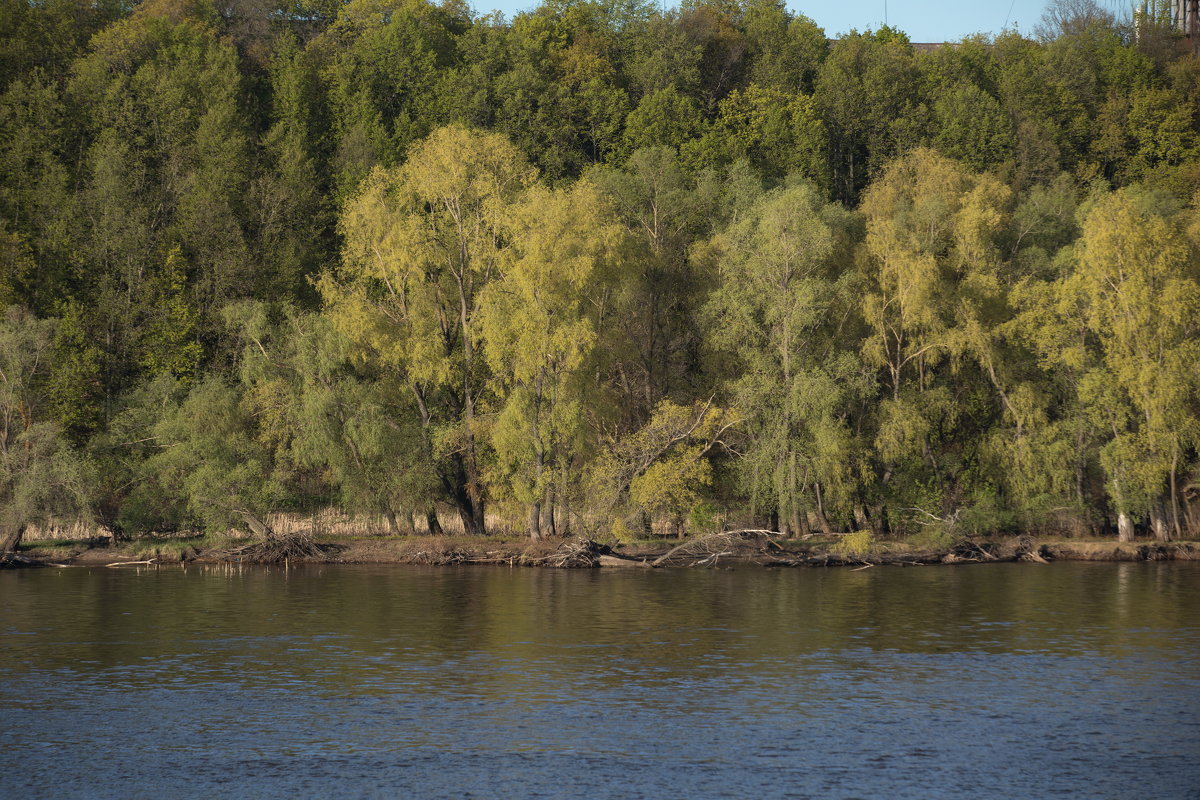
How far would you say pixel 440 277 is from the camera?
66.2 metres

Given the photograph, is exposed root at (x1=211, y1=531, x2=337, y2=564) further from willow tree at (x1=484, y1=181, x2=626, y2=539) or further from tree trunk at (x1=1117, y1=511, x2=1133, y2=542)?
tree trunk at (x1=1117, y1=511, x2=1133, y2=542)

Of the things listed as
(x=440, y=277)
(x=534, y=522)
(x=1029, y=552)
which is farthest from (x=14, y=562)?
(x=1029, y=552)

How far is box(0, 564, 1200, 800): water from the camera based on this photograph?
2412cm

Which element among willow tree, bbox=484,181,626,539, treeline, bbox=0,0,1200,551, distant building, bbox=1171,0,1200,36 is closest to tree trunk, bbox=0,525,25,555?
treeline, bbox=0,0,1200,551

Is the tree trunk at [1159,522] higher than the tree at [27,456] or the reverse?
the reverse

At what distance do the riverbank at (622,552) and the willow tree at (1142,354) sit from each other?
3.10 metres

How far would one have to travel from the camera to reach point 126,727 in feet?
92.6

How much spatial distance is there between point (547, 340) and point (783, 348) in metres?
12.3

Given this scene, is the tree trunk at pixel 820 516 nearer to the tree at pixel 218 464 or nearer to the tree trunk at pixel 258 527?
the tree at pixel 218 464

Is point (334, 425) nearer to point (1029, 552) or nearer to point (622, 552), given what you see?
point (622, 552)

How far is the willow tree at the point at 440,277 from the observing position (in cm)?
6425

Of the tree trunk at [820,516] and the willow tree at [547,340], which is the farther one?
the tree trunk at [820,516]

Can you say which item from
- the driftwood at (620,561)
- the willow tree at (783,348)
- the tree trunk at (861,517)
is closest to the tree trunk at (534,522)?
the driftwood at (620,561)

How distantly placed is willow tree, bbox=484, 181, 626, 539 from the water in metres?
9.60
